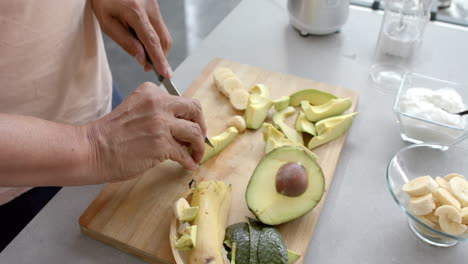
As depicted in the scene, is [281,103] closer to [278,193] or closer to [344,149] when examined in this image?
[344,149]

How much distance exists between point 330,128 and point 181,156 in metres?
0.41

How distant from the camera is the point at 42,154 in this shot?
794 mm

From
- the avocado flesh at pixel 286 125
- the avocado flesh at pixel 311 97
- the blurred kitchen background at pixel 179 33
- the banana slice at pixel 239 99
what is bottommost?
the blurred kitchen background at pixel 179 33

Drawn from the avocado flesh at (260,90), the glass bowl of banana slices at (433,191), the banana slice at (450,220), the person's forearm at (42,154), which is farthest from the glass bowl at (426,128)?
the person's forearm at (42,154)

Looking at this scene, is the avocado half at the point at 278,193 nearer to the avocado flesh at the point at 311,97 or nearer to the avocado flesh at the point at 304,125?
the avocado flesh at the point at 304,125

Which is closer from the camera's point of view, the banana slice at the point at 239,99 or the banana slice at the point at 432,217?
the banana slice at the point at 432,217

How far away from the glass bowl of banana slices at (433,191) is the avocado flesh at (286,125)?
0.85ft

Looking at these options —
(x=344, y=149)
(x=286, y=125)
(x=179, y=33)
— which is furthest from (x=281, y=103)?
(x=179, y=33)

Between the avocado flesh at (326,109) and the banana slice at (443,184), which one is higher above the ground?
the banana slice at (443,184)

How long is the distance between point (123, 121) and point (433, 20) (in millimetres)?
1320

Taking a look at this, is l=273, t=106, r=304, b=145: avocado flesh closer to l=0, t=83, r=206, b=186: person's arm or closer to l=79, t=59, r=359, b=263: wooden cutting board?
l=79, t=59, r=359, b=263: wooden cutting board

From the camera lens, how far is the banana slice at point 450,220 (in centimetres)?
83

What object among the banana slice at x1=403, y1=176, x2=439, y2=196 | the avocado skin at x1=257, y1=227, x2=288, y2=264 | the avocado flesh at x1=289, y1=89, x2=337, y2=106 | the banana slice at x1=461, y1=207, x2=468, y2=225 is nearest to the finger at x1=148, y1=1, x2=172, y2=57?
the avocado flesh at x1=289, y1=89, x2=337, y2=106

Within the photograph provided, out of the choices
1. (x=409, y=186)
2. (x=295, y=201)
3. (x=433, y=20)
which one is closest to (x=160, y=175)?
(x=295, y=201)
